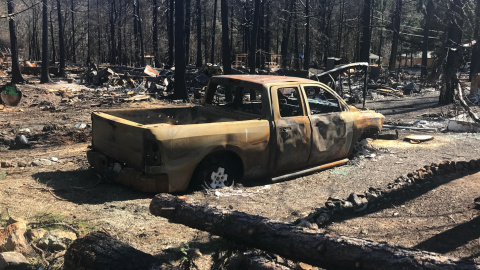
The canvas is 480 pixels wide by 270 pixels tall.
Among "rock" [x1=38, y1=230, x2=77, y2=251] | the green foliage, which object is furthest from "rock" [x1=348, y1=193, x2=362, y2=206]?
"rock" [x1=38, y1=230, x2=77, y2=251]

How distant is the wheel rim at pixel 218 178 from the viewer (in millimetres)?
6109

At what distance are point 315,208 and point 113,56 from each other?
184 feet

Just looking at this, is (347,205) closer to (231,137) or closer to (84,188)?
(231,137)

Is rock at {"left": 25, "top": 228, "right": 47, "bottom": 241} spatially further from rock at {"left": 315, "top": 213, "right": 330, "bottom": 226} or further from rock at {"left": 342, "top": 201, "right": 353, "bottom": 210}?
rock at {"left": 342, "top": 201, "right": 353, "bottom": 210}

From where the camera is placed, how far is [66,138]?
408 inches

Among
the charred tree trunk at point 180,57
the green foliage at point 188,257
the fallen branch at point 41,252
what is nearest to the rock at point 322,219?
the green foliage at point 188,257

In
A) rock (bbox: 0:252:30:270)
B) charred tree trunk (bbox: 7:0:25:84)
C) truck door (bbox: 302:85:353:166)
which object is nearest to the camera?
rock (bbox: 0:252:30:270)

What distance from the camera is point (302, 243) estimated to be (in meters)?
3.62

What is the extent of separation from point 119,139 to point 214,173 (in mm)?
1454

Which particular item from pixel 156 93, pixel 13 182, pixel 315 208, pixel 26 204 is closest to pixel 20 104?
pixel 156 93

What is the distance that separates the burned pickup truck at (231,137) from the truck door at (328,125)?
18 mm

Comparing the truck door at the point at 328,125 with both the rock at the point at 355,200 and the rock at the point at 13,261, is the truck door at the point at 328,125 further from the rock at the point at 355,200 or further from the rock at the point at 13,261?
the rock at the point at 13,261

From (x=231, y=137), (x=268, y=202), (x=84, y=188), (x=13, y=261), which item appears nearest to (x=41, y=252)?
(x=13, y=261)

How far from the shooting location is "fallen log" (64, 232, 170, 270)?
3.20m
